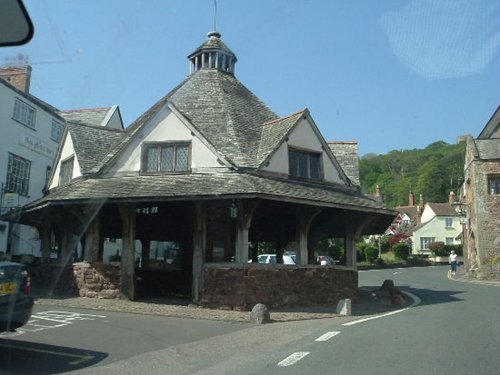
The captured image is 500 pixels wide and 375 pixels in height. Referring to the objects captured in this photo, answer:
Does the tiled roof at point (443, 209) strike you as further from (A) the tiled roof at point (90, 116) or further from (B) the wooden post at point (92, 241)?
(B) the wooden post at point (92, 241)

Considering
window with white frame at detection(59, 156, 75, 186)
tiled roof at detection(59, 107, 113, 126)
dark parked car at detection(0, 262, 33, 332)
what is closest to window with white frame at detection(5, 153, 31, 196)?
tiled roof at detection(59, 107, 113, 126)

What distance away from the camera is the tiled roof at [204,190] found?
15.7 metres

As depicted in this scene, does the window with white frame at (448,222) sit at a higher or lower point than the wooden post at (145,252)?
higher

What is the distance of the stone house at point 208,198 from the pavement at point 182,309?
1.57ft

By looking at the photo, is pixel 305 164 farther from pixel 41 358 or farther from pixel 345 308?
pixel 41 358

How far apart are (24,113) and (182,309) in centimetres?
2009

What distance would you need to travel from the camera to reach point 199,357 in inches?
342

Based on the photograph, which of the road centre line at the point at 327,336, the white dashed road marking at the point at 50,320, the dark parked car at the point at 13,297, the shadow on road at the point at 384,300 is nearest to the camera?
the dark parked car at the point at 13,297

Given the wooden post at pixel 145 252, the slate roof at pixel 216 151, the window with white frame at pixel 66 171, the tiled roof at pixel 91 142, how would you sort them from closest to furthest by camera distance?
the slate roof at pixel 216 151, the tiled roof at pixel 91 142, the window with white frame at pixel 66 171, the wooden post at pixel 145 252

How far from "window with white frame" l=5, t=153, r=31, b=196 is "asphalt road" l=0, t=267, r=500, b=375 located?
1859 cm

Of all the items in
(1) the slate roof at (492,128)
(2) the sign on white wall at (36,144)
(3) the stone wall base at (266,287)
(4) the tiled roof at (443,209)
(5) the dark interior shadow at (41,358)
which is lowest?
(5) the dark interior shadow at (41,358)

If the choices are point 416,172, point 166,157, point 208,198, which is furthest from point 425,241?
point 208,198

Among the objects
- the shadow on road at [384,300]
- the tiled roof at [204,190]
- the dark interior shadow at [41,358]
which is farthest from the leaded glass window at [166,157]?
the dark interior shadow at [41,358]

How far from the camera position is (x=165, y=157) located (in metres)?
18.6
